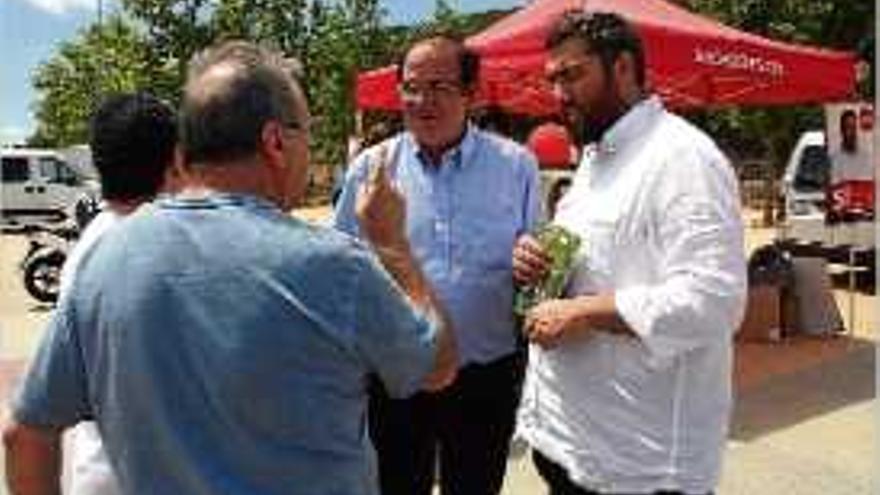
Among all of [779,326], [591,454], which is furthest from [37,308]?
[591,454]

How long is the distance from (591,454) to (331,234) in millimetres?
1149

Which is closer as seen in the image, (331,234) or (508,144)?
(331,234)

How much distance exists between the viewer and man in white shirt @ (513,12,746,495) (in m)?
3.27

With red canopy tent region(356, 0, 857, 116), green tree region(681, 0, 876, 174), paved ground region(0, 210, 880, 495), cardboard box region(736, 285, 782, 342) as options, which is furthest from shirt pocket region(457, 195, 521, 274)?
green tree region(681, 0, 876, 174)

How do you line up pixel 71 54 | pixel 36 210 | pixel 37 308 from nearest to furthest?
pixel 37 308
pixel 36 210
pixel 71 54

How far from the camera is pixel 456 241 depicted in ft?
14.6

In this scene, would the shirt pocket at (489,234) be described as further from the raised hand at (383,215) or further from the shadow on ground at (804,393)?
the shadow on ground at (804,393)

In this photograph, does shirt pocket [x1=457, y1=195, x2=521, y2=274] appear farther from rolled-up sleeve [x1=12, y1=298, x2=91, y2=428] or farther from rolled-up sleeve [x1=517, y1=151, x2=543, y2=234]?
rolled-up sleeve [x1=12, y1=298, x2=91, y2=428]

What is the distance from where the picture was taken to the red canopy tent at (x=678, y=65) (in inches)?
412

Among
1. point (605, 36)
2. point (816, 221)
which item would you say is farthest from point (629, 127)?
point (816, 221)

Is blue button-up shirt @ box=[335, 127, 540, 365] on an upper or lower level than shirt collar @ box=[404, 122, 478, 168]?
lower

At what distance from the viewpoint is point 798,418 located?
9.00 metres

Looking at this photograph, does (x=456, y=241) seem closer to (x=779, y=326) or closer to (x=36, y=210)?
(x=779, y=326)

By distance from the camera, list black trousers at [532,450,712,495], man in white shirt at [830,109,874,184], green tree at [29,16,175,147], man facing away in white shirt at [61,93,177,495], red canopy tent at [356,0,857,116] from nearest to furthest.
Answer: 1. black trousers at [532,450,712,495]
2. man facing away in white shirt at [61,93,177,495]
3. red canopy tent at [356,0,857,116]
4. man in white shirt at [830,109,874,184]
5. green tree at [29,16,175,147]
